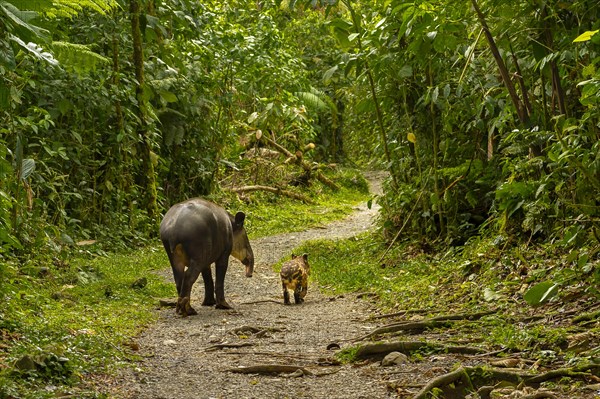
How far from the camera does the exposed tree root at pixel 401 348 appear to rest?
20.7ft

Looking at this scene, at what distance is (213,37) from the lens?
726 inches

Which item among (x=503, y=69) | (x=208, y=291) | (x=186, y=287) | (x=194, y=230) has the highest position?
(x=503, y=69)

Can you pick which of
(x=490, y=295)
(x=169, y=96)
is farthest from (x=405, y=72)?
(x=169, y=96)

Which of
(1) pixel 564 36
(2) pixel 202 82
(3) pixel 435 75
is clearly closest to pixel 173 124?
(2) pixel 202 82

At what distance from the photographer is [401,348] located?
6.50 m

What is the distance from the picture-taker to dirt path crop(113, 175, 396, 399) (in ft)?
19.2

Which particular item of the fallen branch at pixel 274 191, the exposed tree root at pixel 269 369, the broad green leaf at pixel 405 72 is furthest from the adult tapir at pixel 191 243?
the fallen branch at pixel 274 191

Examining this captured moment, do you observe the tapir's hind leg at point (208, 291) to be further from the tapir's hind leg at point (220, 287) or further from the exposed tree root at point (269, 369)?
the exposed tree root at point (269, 369)

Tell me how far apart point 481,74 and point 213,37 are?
8.96 metres

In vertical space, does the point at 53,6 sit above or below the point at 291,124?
below

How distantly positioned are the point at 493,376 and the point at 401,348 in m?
1.19

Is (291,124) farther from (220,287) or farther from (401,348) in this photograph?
(401,348)

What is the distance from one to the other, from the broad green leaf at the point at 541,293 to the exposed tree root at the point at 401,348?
68 centimetres

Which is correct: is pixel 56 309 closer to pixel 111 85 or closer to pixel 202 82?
pixel 111 85
